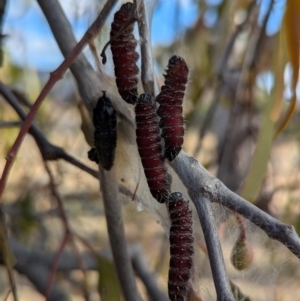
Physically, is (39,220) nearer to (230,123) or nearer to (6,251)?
(230,123)

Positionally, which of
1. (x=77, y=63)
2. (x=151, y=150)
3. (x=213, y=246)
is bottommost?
(x=213, y=246)

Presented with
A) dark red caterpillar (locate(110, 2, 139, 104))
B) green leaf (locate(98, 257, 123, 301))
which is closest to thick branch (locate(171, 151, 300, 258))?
dark red caterpillar (locate(110, 2, 139, 104))

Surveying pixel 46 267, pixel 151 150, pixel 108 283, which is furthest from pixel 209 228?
pixel 46 267

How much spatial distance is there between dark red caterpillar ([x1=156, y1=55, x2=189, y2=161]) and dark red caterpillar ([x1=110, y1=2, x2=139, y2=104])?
5cm

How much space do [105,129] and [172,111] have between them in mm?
186

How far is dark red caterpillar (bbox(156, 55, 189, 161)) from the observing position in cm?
71

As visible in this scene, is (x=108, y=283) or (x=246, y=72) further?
(x=246, y=72)

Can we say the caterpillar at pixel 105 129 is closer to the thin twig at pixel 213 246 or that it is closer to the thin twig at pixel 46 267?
the thin twig at pixel 213 246

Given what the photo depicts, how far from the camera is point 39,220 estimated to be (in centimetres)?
218

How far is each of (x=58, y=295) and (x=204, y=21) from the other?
1091 mm

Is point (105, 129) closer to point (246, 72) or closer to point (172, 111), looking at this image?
point (172, 111)

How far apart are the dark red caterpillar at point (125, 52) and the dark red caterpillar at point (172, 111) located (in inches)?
2.0

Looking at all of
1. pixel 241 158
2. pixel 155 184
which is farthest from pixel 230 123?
pixel 155 184

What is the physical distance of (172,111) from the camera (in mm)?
722
